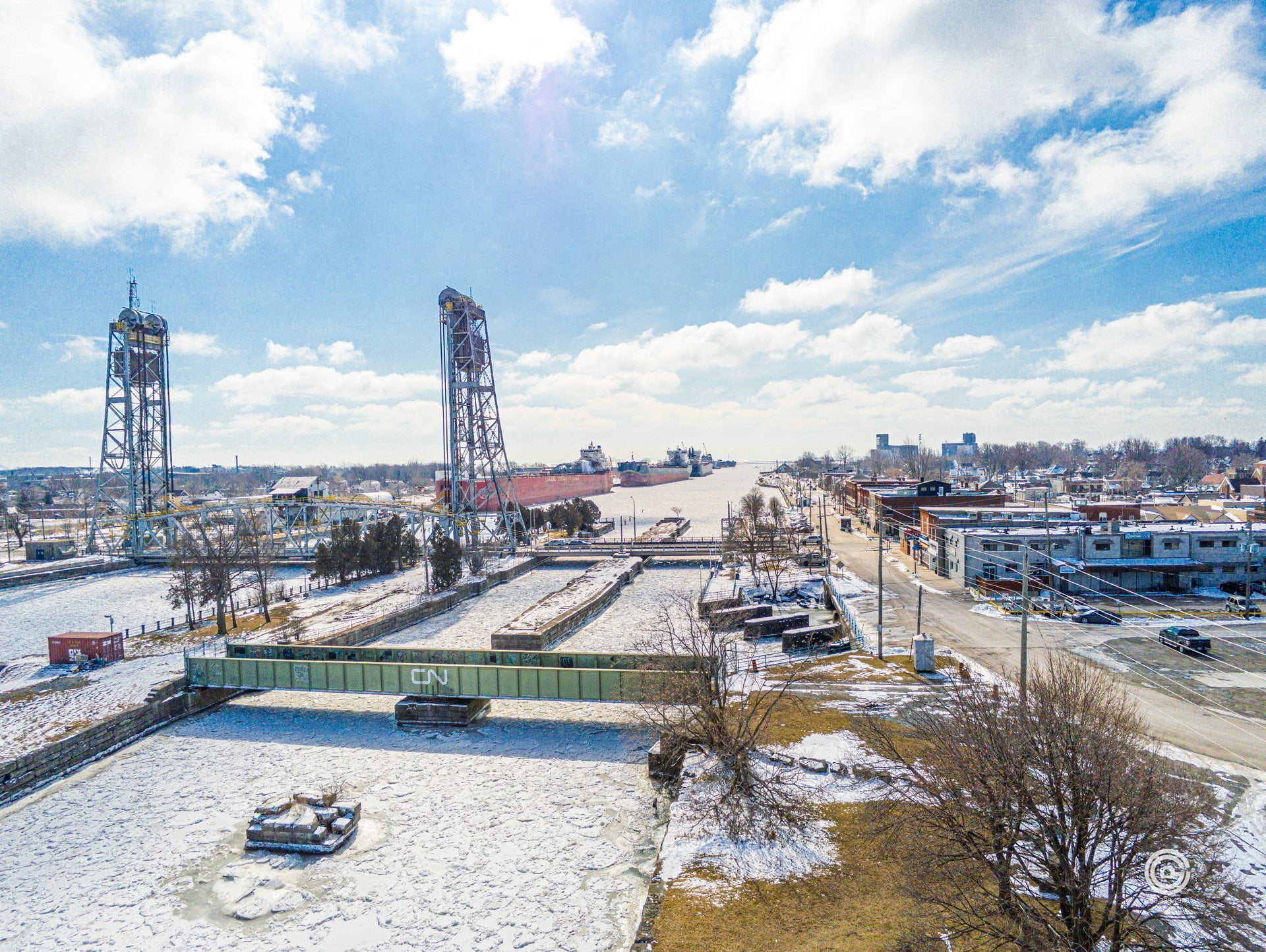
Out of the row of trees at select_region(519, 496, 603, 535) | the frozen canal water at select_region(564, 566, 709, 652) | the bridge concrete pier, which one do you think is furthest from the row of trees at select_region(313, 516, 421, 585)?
the bridge concrete pier

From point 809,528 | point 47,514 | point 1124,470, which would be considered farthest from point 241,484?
point 1124,470

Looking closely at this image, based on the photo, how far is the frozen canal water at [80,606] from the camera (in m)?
30.0

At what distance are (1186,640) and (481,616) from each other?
28.7 m

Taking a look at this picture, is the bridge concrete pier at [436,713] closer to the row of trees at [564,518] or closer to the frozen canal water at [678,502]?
the row of trees at [564,518]

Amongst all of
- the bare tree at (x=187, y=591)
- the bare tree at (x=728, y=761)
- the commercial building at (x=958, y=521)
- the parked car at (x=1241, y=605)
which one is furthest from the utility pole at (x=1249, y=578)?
the bare tree at (x=187, y=591)

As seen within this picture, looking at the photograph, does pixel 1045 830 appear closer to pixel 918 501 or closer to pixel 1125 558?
pixel 1125 558

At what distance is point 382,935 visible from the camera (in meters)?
10.3

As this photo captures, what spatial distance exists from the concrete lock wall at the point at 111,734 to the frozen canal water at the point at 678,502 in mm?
43207

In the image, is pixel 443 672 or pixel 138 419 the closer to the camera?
pixel 443 672

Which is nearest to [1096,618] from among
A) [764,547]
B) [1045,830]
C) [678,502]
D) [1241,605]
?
[1241,605]

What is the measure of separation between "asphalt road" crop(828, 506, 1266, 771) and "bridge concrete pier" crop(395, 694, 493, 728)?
1508 cm

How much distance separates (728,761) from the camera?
13547 mm

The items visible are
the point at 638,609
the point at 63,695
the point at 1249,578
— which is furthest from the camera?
the point at 638,609

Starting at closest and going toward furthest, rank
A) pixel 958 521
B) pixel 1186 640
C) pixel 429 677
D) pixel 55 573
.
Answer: pixel 429 677 → pixel 1186 640 → pixel 958 521 → pixel 55 573
